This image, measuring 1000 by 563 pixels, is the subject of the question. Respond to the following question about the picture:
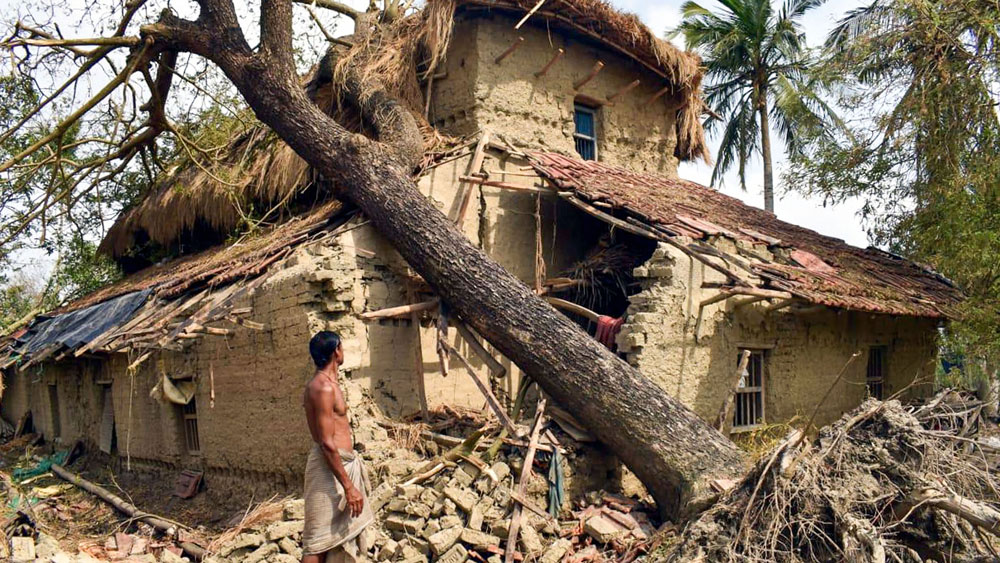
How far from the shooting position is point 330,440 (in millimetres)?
5355

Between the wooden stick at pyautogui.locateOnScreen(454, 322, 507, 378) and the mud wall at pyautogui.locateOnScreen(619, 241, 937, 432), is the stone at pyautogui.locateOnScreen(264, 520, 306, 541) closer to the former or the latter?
the wooden stick at pyautogui.locateOnScreen(454, 322, 507, 378)

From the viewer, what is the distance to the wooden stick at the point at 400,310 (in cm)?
856

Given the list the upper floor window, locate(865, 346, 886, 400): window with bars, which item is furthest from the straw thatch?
locate(865, 346, 886, 400): window with bars

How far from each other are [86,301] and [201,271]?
5.54 m

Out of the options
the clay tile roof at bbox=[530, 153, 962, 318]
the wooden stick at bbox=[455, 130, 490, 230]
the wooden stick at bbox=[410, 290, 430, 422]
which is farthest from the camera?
the wooden stick at bbox=[455, 130, 490, 230]

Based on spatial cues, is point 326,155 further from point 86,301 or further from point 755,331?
point 86,301

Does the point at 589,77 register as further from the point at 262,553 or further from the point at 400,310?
the point at 262,553

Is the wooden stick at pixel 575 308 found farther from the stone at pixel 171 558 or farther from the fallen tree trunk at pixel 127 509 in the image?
the stone at pixel 171 558

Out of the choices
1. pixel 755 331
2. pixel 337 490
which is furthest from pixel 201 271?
pixel 755 331

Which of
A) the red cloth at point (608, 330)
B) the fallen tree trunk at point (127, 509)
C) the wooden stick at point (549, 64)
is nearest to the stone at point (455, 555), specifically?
the fallen tree trunk at point (127, 509)

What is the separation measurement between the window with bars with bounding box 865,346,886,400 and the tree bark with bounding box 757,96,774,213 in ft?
35.8

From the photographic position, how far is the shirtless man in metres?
5.38

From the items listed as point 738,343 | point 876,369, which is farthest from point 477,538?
point 876,369

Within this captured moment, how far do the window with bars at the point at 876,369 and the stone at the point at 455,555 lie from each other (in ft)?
25.9
